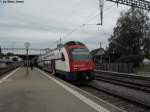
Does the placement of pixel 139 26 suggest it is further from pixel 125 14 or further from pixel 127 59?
pixel 127 59

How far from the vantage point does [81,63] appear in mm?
24031

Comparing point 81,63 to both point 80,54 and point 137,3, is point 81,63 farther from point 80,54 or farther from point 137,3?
point 137,3

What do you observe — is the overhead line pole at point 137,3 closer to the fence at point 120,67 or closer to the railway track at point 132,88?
the railway track at point 132,88

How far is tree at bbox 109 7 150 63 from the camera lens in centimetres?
7900

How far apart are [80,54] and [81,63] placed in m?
0.81

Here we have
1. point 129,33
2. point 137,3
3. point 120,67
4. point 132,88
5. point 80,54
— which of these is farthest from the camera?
point 129,33

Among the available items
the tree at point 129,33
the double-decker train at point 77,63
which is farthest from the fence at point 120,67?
the tree at point 129,33

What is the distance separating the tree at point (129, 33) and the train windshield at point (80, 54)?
52635 mm

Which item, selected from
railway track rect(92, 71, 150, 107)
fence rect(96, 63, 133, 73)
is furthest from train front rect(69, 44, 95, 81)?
fence rect(96, 63, 133, 73)

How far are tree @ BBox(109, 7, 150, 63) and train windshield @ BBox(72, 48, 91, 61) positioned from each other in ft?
173

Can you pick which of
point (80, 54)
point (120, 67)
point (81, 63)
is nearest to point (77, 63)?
point (81, 63)

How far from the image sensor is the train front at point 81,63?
Result: 23.6 m

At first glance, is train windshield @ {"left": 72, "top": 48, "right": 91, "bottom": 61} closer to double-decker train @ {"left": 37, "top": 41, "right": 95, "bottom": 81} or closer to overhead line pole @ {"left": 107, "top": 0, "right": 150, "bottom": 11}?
double-decker train @ {"left": 37, "top": 41, "right": 95, "bottom": 81}

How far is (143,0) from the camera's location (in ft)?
101
